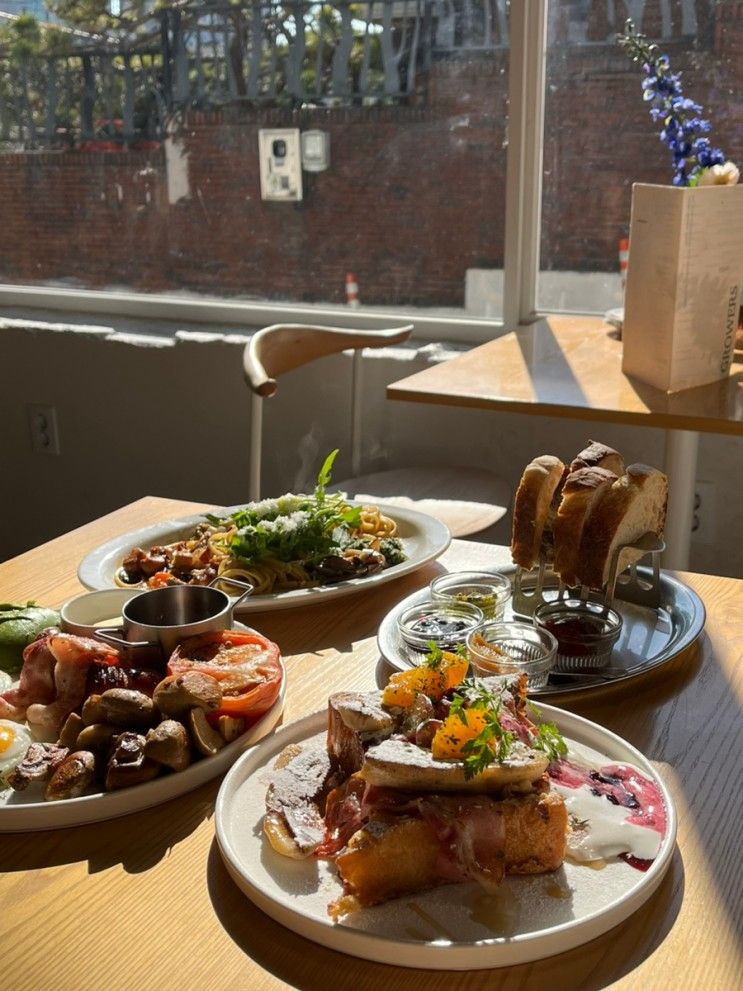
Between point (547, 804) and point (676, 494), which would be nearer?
point (547, 804)

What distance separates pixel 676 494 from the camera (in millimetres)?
2199

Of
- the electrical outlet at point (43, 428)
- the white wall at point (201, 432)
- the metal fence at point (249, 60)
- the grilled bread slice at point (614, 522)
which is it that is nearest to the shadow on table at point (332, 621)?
the grilled bread slice at point (614, 522)

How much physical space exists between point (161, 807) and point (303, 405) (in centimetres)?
236

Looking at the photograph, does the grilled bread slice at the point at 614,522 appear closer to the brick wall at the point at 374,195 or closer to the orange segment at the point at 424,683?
the orange segment at the point at 424,683

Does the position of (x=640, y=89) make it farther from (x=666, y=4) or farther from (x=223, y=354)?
(x=223, y=354)

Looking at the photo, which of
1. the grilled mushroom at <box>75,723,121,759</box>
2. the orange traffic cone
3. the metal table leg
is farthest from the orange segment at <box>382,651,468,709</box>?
the orange traffic cone

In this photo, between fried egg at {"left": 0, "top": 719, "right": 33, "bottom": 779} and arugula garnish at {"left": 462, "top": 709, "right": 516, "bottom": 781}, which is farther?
fried egg at {"left": 0, "top": 719, "right": 33, "bottom": 779}

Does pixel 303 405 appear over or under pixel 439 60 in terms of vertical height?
under

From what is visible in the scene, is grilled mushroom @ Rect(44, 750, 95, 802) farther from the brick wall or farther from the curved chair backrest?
the brick wall

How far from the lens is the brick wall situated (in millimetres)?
2916

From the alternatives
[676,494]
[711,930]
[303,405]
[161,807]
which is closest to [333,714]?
[161,807]

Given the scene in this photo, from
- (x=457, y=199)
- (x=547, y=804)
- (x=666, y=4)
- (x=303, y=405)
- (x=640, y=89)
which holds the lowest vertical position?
(x=303, y=405)

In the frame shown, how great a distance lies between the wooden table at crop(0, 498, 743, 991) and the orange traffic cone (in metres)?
2.35

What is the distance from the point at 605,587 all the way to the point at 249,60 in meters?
2.61
